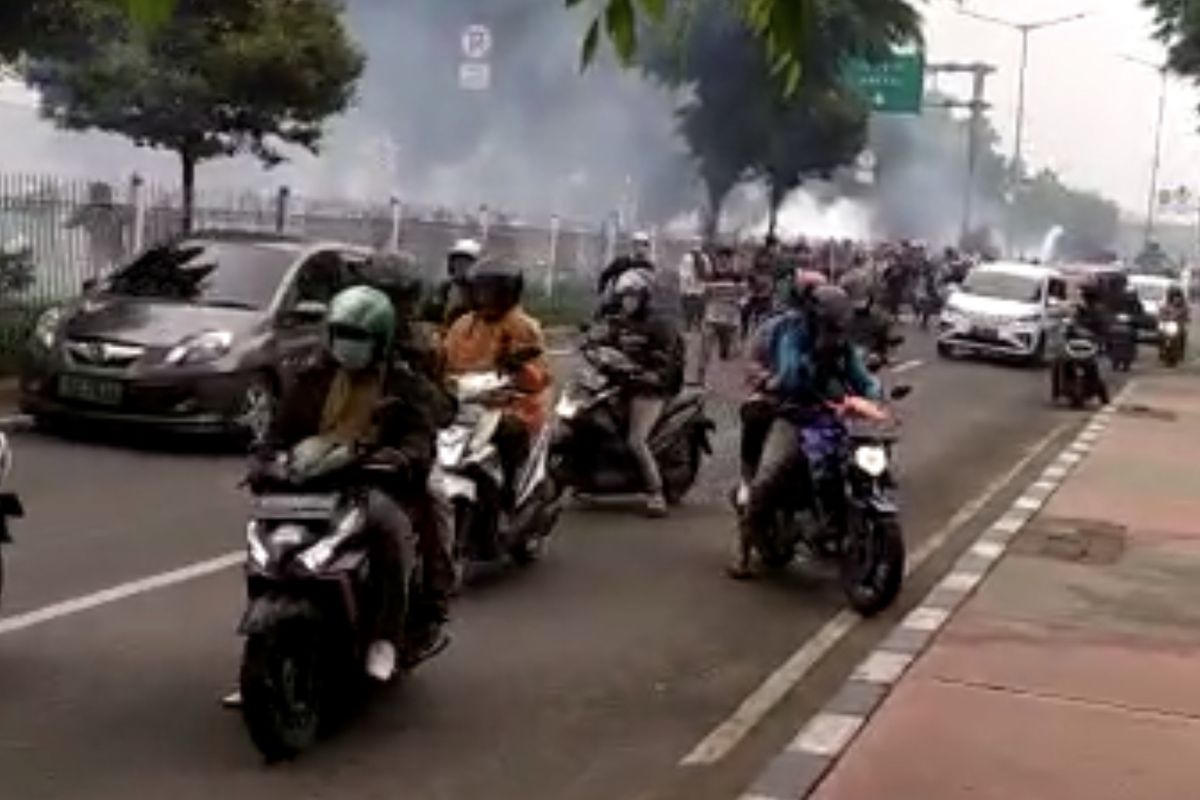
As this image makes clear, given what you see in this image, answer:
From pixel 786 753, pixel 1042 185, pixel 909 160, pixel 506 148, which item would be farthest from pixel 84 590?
pixel 1042 185

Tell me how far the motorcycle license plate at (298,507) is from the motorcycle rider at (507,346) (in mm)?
3003

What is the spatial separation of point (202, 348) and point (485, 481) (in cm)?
470

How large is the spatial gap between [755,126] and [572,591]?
34.8 m

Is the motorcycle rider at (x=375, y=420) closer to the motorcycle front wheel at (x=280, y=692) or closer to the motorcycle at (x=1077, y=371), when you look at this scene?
the motorcycle front wheel at (x=280, y=692)

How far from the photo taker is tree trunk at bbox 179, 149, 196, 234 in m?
20.6

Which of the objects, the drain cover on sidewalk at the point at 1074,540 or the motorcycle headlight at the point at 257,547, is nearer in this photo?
the motorcycle headlight at the point at 257,547

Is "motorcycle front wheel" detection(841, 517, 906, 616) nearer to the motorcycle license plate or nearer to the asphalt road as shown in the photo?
the asphalt road

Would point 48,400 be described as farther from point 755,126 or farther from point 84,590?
point 755,126

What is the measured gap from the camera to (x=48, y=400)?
12.8 metres

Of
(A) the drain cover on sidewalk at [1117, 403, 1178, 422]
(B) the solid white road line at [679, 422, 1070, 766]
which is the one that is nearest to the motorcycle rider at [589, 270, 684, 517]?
(B) the solid white road line at [679, 422, 1070, 766]

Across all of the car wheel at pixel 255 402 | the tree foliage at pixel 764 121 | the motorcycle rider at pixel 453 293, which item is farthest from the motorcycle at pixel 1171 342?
the motorcycle rider at pixel 453 293

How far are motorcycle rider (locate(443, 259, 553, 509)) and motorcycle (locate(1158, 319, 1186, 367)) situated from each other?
28.8 meters

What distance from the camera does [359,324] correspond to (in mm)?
6168

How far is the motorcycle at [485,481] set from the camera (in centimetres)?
836
